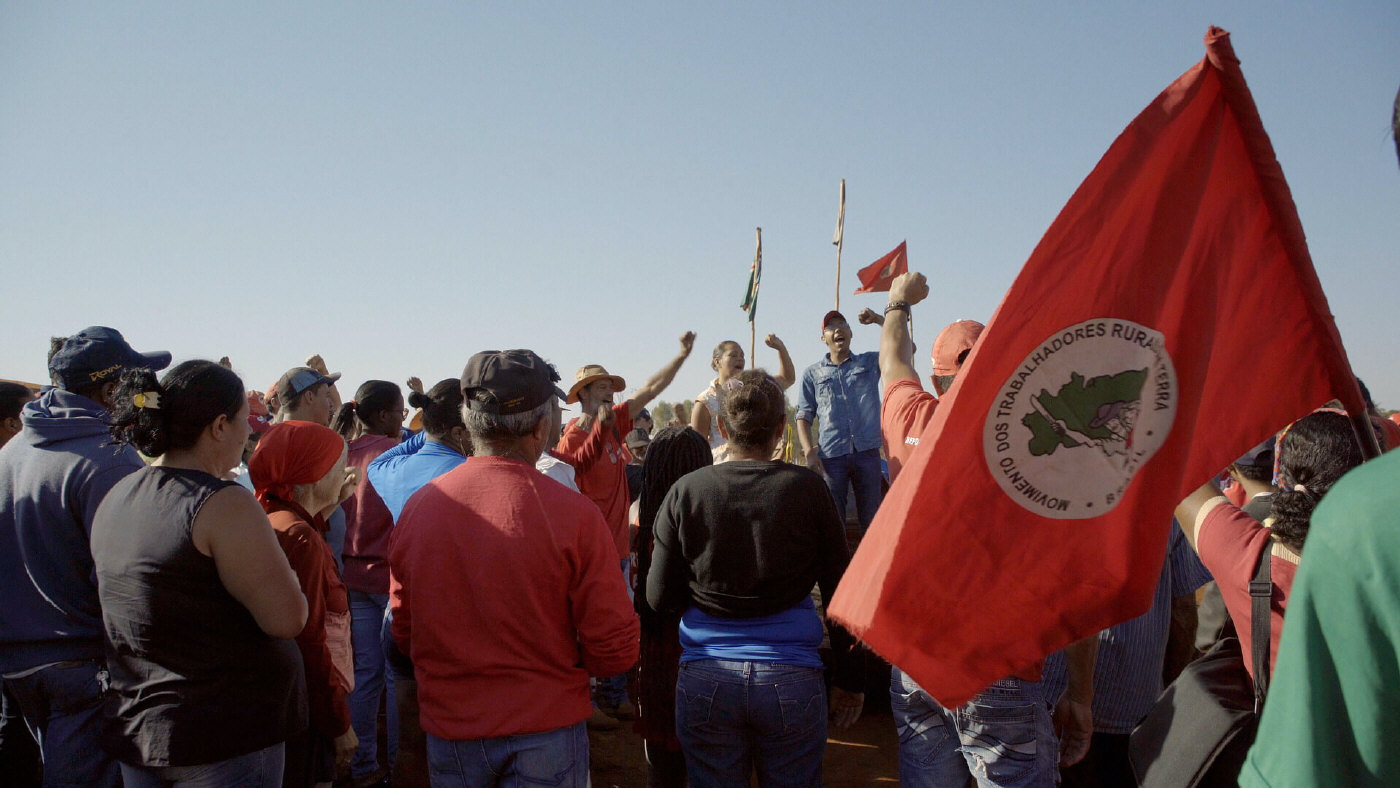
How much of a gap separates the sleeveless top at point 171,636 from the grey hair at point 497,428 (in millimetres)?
742

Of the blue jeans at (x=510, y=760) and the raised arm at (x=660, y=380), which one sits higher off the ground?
the raised arm at (x=660, y=380)

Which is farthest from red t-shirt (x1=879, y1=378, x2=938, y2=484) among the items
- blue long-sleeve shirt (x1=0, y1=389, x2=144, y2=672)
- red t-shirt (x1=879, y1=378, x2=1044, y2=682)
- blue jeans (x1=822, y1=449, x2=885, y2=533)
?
blue jeans (x1=822, y1=449, x2=885, y2=533)

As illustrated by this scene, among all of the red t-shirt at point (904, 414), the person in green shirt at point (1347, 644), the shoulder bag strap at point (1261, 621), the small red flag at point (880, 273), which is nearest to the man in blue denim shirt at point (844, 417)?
the small red flag at point (880, 273)

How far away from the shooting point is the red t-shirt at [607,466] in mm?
5281

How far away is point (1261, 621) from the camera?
192 cm

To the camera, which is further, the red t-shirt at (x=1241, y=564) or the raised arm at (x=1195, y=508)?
the raised arm at (x=1195, y=508)

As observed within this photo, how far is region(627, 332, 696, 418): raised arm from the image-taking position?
5641 mm

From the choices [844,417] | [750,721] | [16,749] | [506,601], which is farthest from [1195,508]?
[844,417]

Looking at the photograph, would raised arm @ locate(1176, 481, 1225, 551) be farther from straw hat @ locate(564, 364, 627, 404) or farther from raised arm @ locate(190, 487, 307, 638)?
straw hat @ locate(564, 364, 627, 404)

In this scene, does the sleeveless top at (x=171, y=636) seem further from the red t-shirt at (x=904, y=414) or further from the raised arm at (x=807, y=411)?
the raised arm at (x=807, y=411)

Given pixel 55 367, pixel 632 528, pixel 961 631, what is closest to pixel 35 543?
pixel 55 367

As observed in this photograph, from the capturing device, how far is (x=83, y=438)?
319 cm

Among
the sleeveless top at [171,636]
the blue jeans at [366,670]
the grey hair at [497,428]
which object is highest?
the grey hair at [497,428]

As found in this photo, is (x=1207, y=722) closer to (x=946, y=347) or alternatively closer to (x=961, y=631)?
A: (x=961, y=631)
